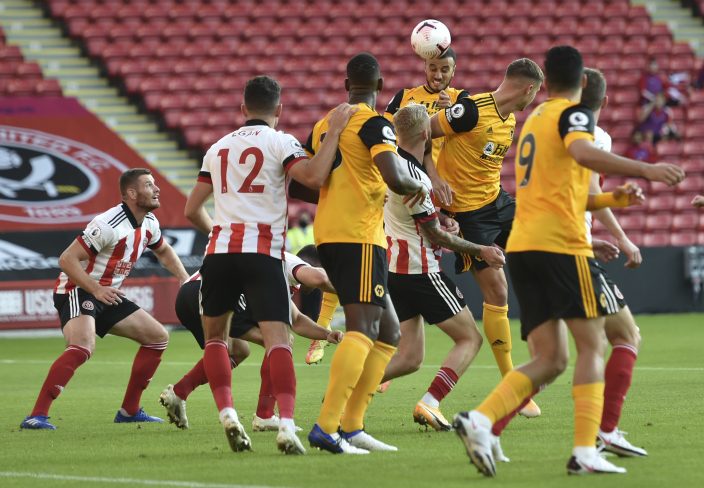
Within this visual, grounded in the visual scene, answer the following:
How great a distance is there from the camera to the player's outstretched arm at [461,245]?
7.45 m

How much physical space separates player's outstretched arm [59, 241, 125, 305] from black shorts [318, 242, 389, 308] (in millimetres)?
2602

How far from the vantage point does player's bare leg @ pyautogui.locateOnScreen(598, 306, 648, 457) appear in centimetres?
670

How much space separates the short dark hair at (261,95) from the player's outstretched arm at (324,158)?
42 centimetres

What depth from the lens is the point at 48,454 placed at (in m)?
7.45

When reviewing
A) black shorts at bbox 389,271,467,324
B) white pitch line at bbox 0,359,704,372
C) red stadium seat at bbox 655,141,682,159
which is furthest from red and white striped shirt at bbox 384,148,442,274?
red stadium seat at bbox 655,141,682,159

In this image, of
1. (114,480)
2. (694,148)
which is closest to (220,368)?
(114,480)

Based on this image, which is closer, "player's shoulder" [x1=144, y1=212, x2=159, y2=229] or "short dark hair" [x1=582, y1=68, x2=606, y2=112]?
"short dark hair" [x1=582, y1=68, x2=606, y2=112]

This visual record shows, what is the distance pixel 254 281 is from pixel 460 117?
2.47m

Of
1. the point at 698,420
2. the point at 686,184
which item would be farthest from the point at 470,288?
the point at 698,420

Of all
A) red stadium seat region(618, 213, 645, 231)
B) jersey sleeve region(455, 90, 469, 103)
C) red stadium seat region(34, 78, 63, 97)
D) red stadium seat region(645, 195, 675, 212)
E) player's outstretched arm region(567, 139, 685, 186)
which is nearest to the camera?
player's outstretched arm region(567, 139, 685, 186)

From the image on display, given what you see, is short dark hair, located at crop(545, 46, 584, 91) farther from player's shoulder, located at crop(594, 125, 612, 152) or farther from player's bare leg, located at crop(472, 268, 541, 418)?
player's bare leg, located at crop(472, 268, 541, 418)

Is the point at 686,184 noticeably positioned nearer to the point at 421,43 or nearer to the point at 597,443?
the point at 421,43

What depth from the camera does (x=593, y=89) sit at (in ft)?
22.9

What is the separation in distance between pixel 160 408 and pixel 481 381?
305 cm
